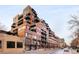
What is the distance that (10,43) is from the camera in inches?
87.2

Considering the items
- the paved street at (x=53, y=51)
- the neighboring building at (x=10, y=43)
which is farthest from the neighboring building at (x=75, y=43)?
the neighboring building at (x=10, y=43)

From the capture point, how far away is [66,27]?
2.27 meters

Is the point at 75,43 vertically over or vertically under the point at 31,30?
under

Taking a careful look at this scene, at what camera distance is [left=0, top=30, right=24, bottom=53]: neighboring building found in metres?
2.20

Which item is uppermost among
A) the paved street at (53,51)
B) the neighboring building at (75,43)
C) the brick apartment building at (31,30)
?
the brick apartment building at (31,30)

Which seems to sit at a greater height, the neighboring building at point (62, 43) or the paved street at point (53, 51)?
the neighboring building at point (62, 43)

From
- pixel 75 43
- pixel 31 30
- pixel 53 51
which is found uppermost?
pixel 31 30

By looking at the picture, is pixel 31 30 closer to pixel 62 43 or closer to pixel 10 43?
pixel 10 43

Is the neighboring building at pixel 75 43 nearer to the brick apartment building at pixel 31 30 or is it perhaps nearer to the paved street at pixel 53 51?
the paved street at pixel 53 51

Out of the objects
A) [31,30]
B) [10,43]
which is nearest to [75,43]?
[31,30]

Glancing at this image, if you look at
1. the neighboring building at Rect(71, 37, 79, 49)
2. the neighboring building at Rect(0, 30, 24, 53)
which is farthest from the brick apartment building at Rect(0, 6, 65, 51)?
the neighboring building at Rect(71, 37, 79, 49)

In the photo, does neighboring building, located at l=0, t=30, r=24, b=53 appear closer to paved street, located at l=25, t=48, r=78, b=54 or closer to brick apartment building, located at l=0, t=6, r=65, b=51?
brick apartment building, located at l=0, t=6, r=65, b=51

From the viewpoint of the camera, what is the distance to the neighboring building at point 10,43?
220cm
